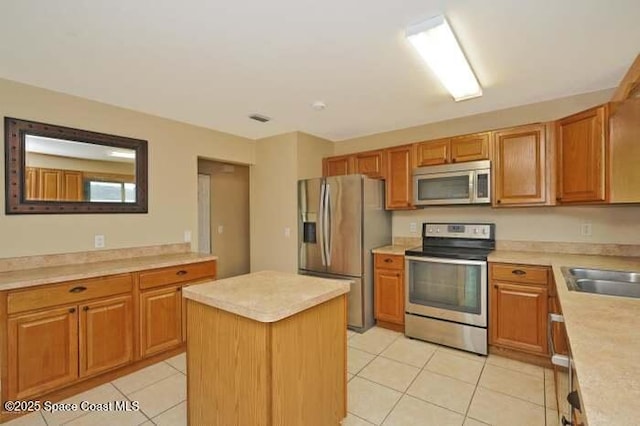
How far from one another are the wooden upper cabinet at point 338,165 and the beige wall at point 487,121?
31cm

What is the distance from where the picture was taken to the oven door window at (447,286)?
2.85 m

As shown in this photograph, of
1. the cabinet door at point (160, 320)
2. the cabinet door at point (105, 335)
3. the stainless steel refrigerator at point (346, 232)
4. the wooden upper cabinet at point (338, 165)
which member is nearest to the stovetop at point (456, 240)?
the stainless steel refrigerator at point (346, 232)

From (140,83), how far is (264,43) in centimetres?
123

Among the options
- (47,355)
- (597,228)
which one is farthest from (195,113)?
(597,228)

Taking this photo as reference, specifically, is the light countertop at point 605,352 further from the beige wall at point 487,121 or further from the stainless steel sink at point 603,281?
the beige wall at point 487,121

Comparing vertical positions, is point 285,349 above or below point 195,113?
below

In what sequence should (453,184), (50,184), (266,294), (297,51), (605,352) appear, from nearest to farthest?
(605,352)
(266,294)
(297,51)
(50,184)
(453,184)

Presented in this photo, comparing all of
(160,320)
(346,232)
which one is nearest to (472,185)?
(346,232)

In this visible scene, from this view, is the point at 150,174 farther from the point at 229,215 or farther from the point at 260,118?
the point at 229,215

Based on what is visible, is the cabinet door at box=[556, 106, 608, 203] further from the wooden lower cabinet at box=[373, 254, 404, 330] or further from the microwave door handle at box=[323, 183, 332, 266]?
the microwave door handle at box=[323, 183, 332, 266]

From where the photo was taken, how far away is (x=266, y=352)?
1.36 m

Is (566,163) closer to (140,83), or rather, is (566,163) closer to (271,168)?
(271,168)

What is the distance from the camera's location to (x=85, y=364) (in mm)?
2250

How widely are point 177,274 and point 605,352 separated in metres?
2.92
